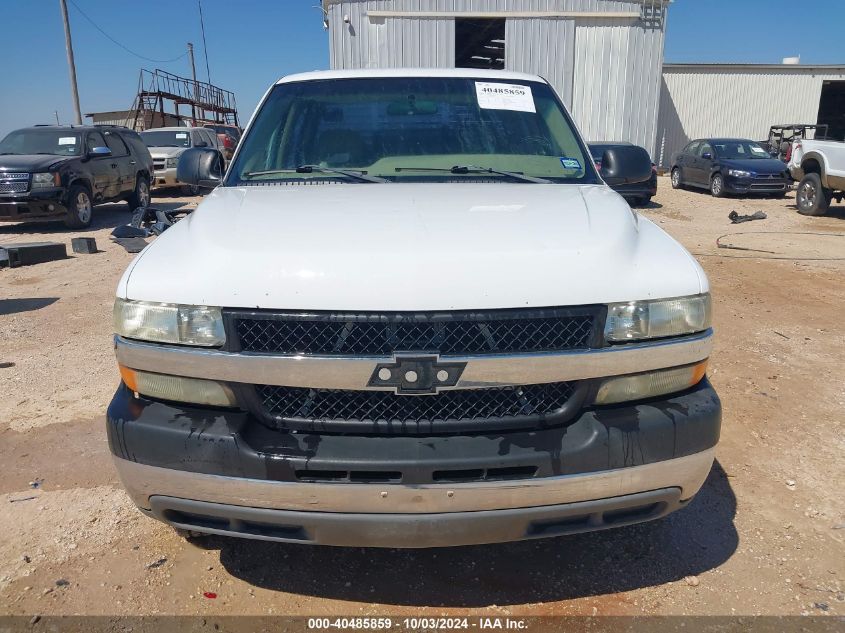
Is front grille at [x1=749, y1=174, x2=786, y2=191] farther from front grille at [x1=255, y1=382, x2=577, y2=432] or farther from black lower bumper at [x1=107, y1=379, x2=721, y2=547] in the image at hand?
front grille at [x1=255, y1=382, x2=577, y2=432]

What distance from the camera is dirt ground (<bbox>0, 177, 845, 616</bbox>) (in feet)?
7.75

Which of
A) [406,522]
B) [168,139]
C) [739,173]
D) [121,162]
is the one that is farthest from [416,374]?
[168,139]

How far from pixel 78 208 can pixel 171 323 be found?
11.1 meters

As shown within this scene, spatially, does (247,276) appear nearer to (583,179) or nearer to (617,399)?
(617,399)

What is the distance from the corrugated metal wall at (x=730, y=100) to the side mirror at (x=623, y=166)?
80.9ft

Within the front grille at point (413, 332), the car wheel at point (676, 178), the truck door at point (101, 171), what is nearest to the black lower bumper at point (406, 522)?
the front grille at point (413, 332)

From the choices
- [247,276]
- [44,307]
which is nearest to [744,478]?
[247,276]

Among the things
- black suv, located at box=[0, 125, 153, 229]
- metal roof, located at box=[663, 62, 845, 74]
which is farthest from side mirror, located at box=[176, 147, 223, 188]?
metal roof, located at box=[663, 62, 845, 74]

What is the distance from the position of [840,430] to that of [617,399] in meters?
2.49

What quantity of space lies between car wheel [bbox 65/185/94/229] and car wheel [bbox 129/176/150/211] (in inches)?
67.0

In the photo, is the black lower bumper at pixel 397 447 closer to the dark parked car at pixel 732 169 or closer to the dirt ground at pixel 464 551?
the dirt ground at pixel 464 551

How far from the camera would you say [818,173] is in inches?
523

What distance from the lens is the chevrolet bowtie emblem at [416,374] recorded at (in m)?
1.90

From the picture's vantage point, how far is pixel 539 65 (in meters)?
20.7
